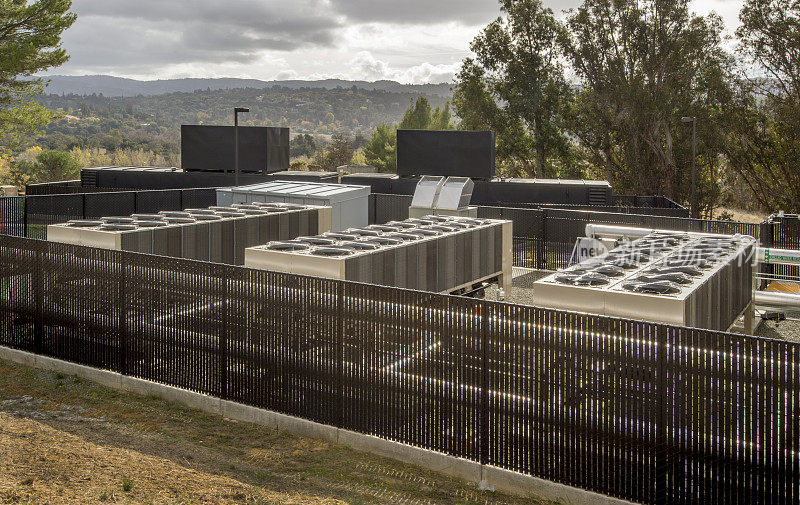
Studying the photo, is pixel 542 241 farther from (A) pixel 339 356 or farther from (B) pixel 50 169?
(B) pixel 50 169

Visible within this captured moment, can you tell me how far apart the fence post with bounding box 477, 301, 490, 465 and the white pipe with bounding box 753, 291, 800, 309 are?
30.6ft

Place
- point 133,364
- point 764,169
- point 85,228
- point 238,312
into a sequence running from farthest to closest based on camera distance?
1. point 764,169
2. point 85,228
3. point 133,364
4. point 238,312

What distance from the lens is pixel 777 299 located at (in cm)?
1581

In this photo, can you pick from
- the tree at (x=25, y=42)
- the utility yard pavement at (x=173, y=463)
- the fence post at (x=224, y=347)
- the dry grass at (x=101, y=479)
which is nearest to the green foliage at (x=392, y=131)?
the tree at (x=25, y=42)

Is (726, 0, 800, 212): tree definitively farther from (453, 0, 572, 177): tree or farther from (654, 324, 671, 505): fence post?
(654, 324, 671, 505): fence post

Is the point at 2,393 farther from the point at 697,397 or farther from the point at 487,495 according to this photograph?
the point at 697,397

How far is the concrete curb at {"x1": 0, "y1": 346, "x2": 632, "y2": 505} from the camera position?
871 centimetres

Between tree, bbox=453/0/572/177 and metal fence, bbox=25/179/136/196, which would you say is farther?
tree, bbox=453/0/572/177

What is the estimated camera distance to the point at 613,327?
27.6ft

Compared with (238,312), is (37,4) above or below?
above

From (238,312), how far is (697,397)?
20.9 ft

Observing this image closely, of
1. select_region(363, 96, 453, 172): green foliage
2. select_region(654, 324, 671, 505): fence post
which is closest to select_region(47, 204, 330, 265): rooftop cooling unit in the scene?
select_region(654, 324, 671, 505): fence post

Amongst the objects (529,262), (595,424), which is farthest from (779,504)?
(529,262)

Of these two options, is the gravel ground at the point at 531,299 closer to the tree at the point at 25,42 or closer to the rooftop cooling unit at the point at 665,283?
the rooftop cooling unit at the point at 665,283
